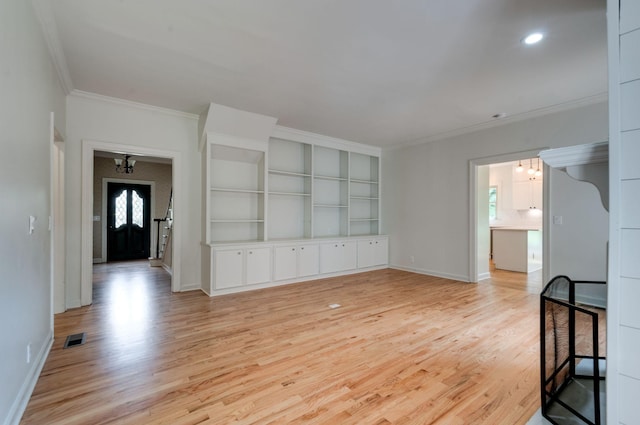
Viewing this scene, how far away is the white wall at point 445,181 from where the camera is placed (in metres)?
4.13

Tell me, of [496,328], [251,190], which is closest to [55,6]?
[251,190]

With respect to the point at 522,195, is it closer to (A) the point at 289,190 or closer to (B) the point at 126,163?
(A) the point at 289,190

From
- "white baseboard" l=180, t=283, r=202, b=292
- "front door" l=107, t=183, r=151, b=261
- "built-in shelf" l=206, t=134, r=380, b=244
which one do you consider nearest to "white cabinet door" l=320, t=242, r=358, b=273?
"built-in shelf" l=206, t=134, r=380, b=244

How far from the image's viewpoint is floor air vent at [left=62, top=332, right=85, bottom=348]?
8.70 ft

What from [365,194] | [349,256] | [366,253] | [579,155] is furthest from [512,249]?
[579,155]

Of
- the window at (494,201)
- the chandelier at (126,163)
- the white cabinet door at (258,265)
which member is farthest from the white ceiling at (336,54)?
the window at (494,201)

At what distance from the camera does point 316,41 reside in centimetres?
257

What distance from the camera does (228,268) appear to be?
4.33m

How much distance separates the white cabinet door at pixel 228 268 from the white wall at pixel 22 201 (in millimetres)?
1885

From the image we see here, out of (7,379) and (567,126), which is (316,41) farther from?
(567,126)

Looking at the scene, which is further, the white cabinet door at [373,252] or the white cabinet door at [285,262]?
the white cabinet door at [373,252]

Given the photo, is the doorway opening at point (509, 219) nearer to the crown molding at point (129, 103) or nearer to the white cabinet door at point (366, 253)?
the white cabinet door at point (366, 253)

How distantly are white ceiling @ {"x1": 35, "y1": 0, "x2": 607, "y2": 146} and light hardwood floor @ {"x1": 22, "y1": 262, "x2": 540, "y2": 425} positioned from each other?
8.77ft

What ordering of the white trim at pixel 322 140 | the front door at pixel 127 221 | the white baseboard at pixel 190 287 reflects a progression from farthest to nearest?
the front door at pixel 127 221
the white trim at pixel 322 140
the white baseboard at pixel 190 287
